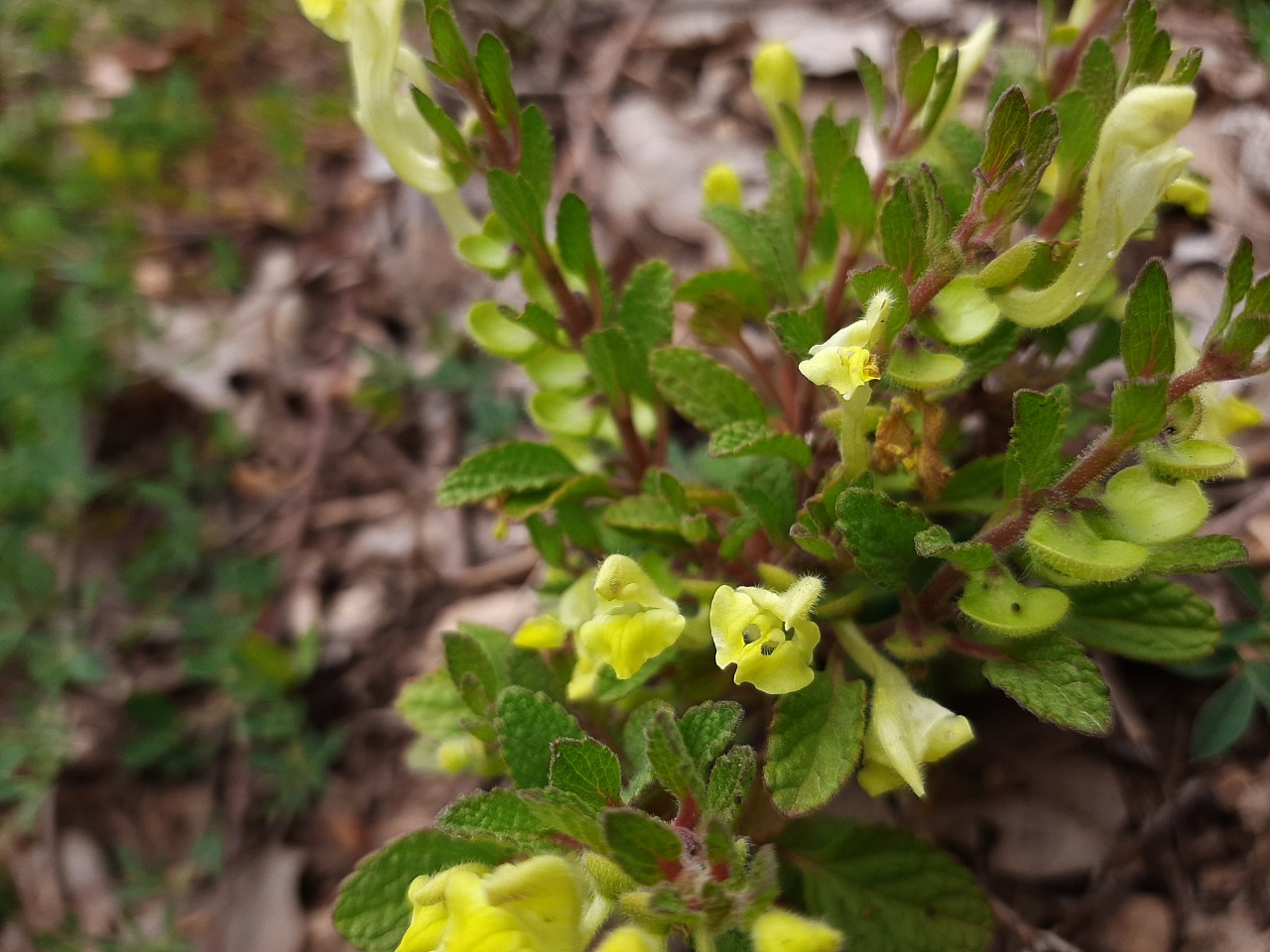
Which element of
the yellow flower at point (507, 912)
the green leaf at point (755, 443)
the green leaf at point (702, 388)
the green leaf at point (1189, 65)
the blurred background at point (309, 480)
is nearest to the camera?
the yellow flower at point (507, 912)

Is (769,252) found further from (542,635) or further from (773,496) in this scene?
(542,635)

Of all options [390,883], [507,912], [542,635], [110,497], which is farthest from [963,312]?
[110,497]

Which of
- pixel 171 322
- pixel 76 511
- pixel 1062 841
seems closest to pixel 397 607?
pixel 76 511

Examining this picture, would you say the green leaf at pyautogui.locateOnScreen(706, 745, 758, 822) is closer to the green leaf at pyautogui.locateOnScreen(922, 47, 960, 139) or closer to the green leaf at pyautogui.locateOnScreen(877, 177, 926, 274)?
the green leaf at pyautogui.locateOnScreen(877, 177, 926, 274)

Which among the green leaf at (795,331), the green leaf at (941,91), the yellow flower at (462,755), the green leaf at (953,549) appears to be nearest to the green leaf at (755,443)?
the green leaf at (795,331)

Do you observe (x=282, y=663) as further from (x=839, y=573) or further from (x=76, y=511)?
(x=839, y=573)

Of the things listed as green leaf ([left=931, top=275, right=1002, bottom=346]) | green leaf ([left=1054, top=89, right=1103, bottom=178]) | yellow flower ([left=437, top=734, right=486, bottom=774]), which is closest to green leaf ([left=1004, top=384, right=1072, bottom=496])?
green leaf ([left=931, top=275, right=1002, bottom=346])

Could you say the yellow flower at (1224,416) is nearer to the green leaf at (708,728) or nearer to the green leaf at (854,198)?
the green leaf at (854,198)
